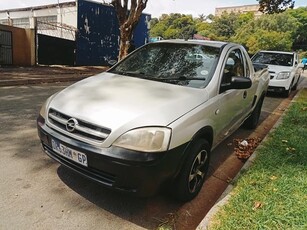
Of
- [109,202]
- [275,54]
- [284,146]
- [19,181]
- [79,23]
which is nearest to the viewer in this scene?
[109,202]

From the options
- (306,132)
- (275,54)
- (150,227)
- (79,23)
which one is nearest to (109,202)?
(150,227)

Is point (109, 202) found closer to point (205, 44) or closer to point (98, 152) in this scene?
point (98, 152)

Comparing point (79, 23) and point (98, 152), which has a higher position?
point (79, 23)

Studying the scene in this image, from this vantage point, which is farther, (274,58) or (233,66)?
(274,58)

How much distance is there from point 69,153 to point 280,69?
9.43m

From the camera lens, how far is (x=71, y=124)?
2711 mm

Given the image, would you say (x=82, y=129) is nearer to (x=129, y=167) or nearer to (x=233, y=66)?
(x=129, y=167)

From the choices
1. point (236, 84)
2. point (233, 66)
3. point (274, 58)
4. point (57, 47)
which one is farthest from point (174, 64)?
point (57, 47)

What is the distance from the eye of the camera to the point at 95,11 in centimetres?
1834

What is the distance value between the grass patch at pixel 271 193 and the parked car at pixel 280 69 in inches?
239

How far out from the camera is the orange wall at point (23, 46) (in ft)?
45.1

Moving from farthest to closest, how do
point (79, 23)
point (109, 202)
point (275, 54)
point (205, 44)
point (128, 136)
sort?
point (79, 23), point (275, 54), point (205, 44), point (109, 202), point (128, 136)

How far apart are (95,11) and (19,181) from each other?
16.8 metres

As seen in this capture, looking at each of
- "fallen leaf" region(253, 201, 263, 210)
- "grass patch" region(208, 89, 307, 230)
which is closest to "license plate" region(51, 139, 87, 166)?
"grass patch" region(208, 89, 307, 230)
